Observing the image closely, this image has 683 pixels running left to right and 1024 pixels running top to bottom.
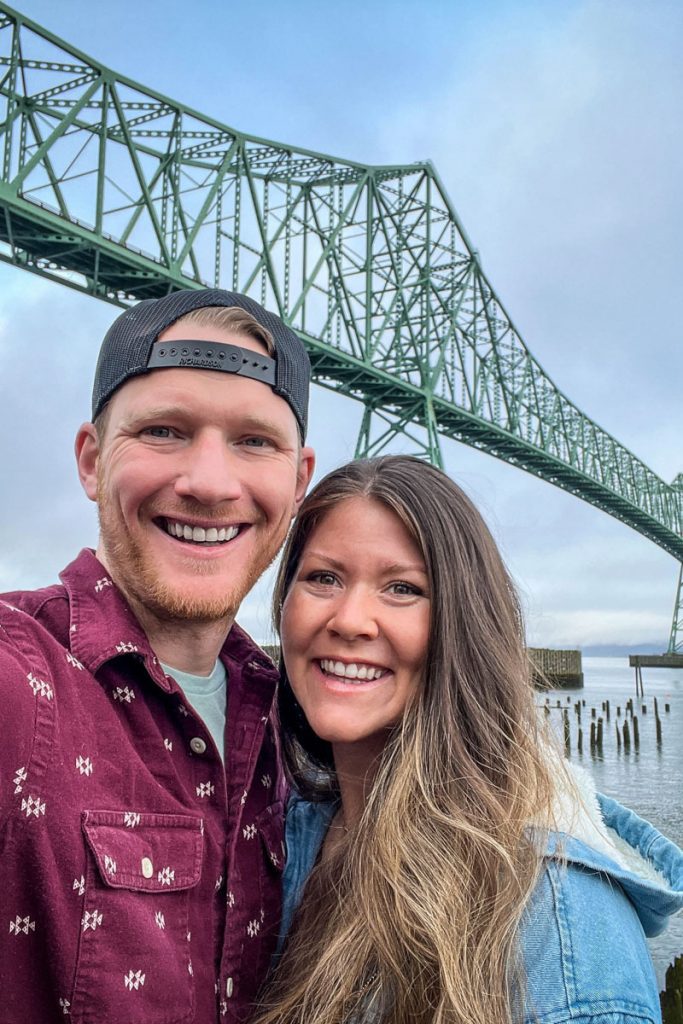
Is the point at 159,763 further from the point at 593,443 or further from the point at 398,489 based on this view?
the point at 593,443

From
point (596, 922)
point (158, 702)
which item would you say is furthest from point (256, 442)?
point (596, 922)

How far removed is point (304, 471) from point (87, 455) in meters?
0.55

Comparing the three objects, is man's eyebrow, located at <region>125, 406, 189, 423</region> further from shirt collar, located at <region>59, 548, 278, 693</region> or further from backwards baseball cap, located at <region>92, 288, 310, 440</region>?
shirt collar, located at <region>59, 548, 278, 693</region>

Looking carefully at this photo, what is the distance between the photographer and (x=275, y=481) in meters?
2.07

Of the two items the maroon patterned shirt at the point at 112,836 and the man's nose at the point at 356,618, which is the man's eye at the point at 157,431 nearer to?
the maroon patterned shirt at the point at 112,836

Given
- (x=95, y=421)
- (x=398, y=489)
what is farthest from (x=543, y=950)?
(x=95, y=421)

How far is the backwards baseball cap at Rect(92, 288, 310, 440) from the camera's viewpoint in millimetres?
1996

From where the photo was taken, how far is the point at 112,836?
1.51 metres

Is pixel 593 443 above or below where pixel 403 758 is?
above

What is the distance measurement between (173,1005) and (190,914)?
157mm

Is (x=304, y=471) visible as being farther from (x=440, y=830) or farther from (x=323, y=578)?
(x=440, y=830)

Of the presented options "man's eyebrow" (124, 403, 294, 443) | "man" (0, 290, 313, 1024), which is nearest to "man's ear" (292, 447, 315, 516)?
"man" (0, 290, 313, 1024)

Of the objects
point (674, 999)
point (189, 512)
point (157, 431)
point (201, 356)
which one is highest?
point (201, 356)

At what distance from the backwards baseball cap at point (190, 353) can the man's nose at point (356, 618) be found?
1.53 feet
